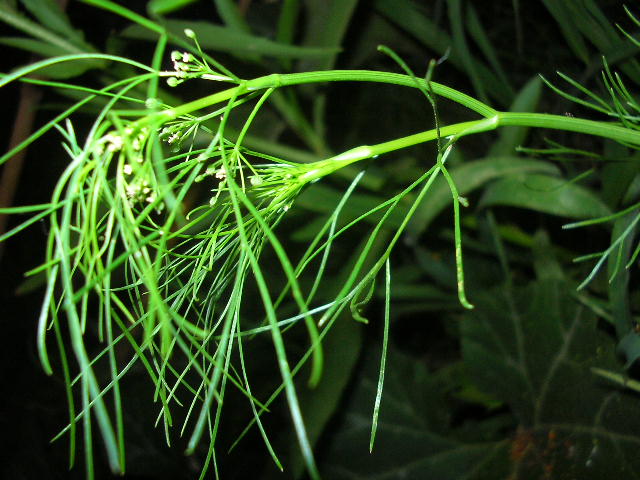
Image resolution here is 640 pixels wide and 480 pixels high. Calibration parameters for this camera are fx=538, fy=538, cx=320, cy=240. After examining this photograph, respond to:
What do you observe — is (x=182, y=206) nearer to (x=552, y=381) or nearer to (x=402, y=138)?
(x=402, y=138)

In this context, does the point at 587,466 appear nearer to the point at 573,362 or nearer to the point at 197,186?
the point at 573,362

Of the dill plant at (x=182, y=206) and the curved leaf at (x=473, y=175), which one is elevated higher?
the dill plant at (x=182, y=206)

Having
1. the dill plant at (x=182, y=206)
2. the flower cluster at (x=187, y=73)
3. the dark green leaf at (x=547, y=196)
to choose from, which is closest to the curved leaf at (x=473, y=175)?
the dark green leaf at (x=547, y=196)

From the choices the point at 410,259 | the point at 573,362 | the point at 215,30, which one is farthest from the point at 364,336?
the point at 215,30

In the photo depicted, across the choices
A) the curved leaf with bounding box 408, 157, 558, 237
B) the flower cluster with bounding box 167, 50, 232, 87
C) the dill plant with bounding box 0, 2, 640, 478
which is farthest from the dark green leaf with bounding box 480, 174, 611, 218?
the flower cluster with bounding box 167, 50, 232, 87

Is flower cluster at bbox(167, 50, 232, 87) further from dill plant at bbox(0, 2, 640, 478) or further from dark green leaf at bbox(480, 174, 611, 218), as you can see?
dark green leaf at bbox(480, 174, 611, 218)

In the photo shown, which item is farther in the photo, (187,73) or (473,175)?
Result: (473,175)

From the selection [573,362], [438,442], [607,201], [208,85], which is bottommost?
[438,442]

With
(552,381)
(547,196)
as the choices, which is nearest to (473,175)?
(547,196)

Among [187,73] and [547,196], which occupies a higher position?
[187,73]

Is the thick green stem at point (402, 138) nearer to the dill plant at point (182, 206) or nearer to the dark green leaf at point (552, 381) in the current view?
the dill plant at point (182, 206)

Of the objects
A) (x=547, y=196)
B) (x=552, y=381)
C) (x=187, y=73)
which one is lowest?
(x=552, y=381)
